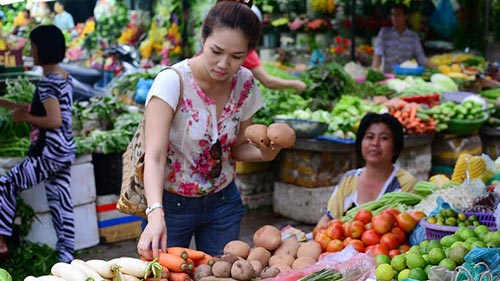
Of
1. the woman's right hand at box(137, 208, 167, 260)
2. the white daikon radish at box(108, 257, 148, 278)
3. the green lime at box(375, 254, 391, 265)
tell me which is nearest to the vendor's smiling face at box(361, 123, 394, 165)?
the green lime at box(375, 254, 391, 265)

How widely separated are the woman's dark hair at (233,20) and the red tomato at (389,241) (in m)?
1.14

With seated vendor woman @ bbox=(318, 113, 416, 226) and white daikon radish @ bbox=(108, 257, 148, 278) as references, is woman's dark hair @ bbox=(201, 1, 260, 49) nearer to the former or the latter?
white daikon radish @ bbox=(108, 257, 148, 278)

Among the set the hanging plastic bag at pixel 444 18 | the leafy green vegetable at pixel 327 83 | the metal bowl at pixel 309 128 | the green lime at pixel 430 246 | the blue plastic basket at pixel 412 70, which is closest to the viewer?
the green lime at pixel 430 246

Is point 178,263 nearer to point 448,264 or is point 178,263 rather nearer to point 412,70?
point 448,264

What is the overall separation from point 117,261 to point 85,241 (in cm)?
354

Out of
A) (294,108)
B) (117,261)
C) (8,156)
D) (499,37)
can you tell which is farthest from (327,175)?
(499,37)

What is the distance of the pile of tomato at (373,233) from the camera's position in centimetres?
327

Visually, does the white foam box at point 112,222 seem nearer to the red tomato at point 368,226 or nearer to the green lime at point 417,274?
the red tomato at point 368,226

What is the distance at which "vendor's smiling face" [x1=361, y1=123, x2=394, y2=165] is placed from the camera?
4.21m

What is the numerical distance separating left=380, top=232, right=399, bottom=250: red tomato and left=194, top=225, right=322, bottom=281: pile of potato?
319mm

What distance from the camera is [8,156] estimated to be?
18.0 feet

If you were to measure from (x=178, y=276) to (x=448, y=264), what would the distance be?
104 cm

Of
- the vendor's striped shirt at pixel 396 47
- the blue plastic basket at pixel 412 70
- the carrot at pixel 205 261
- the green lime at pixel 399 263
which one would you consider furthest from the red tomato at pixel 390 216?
the vendor's striped shirt at pixel 396 47

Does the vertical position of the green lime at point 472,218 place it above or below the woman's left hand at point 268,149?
below
